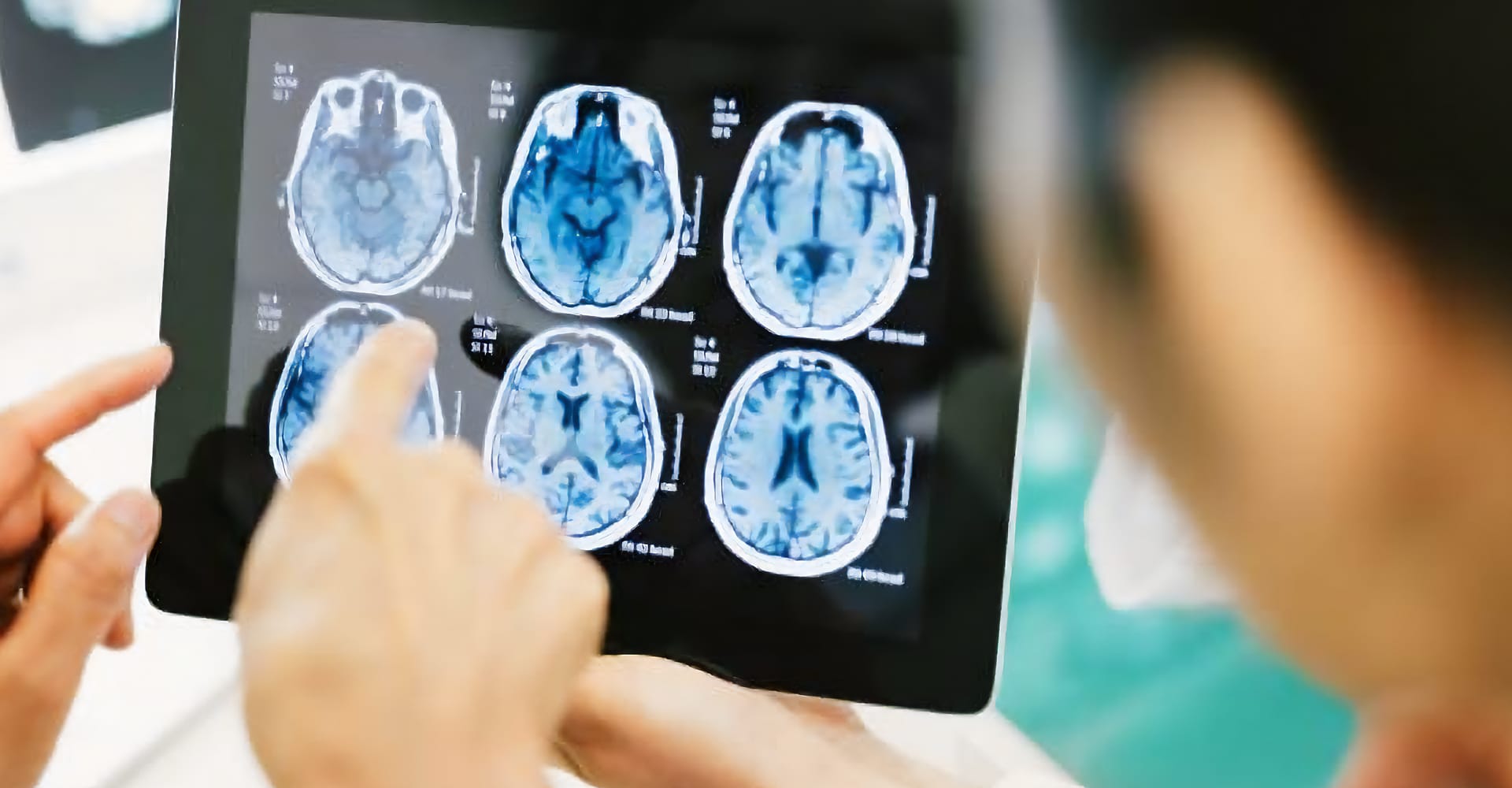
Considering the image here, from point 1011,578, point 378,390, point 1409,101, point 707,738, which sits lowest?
point 707,738

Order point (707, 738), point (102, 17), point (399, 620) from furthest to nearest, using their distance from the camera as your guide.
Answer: point (102, 17)
point (707, 738)
point (399, 620)

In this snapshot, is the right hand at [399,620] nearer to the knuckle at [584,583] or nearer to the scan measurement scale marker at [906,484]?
the knuckle at [584,583]

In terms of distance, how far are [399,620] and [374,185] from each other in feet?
0.99

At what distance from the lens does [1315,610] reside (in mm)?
631

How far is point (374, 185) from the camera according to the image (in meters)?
0.66

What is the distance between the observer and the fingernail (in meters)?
0.60

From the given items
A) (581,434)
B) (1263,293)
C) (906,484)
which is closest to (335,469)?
(581,434)

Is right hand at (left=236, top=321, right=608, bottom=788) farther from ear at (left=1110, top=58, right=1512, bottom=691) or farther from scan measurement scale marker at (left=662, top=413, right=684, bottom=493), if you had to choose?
ear at (left=1110, top=58, right=1512, bottom=691)

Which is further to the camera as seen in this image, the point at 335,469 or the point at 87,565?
the point at 87,565

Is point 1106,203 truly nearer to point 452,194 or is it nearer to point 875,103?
point 875,103

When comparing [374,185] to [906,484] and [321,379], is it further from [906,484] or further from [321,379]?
[906,484]

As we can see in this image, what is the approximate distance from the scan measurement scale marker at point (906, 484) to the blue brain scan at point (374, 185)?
282mm

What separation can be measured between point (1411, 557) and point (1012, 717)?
25 centimetres

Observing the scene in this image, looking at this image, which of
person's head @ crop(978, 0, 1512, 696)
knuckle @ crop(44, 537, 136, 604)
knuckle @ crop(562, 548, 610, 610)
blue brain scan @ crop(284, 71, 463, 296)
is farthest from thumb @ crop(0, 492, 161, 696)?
person's head @ crop(978, 0, 1512, 696)
